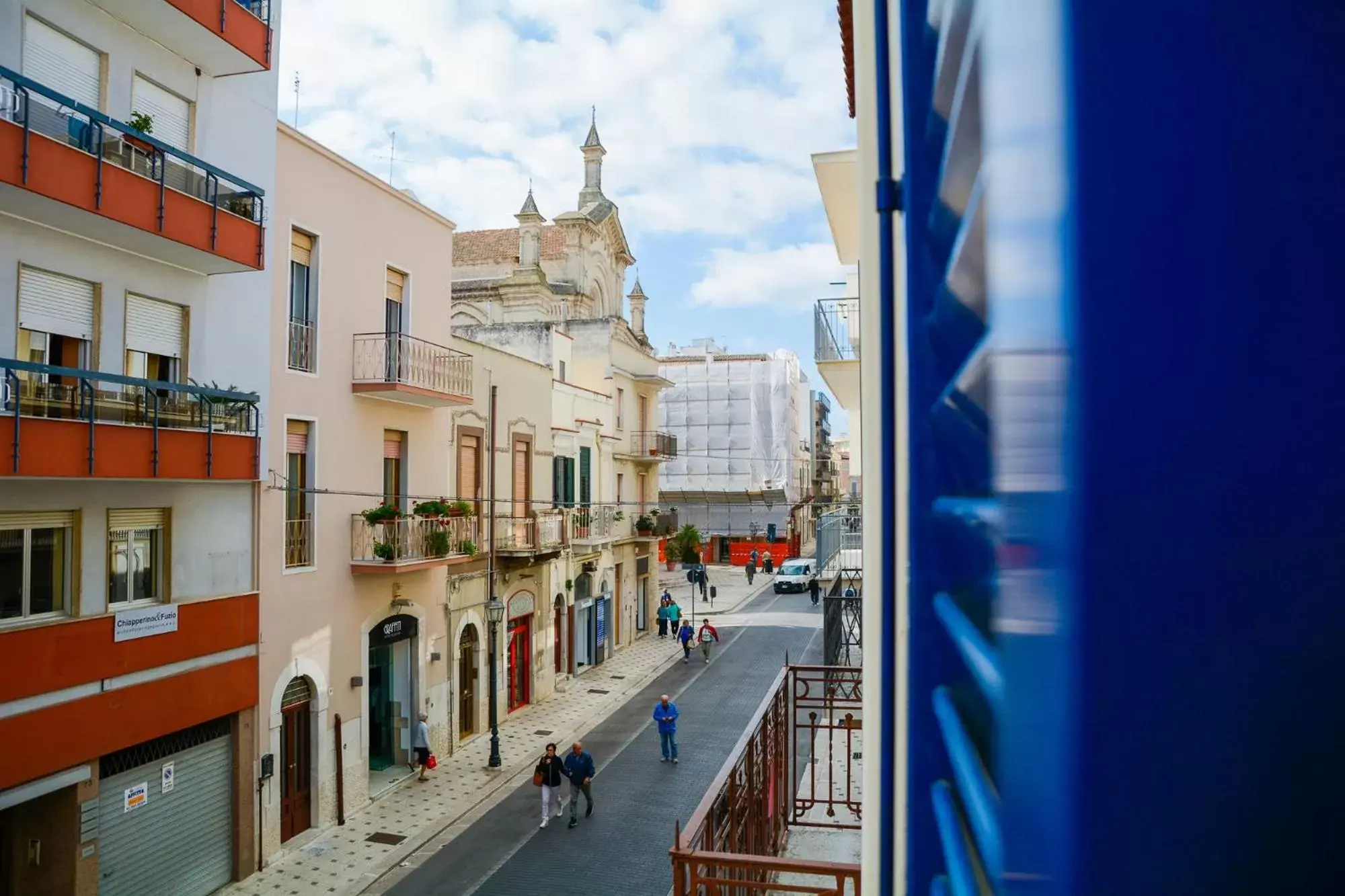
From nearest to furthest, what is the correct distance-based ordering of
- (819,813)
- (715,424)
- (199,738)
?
(819,813) < (199,738) < (715,424)

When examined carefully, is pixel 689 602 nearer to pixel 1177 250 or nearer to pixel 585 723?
pixel 585 723

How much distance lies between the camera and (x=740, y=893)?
762 cm

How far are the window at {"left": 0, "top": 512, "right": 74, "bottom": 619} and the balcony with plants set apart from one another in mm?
5510

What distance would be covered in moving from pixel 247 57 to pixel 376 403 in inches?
244

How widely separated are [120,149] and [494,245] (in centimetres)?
2698

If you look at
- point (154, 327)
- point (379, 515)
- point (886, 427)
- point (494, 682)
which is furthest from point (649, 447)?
point (886, 427)

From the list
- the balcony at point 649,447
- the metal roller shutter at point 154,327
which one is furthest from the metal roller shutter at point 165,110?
the balcony at point 649,447

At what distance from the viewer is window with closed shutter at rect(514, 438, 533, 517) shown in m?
23.8

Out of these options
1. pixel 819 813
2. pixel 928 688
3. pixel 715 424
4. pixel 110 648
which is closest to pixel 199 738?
pixel 110 648

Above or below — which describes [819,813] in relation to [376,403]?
below

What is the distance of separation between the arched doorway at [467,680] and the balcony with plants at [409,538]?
8.28ft

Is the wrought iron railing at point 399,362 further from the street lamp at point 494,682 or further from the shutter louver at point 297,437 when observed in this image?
the street lamp at point 494,682

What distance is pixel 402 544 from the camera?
17.4 metres

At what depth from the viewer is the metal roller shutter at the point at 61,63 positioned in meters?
11.1
